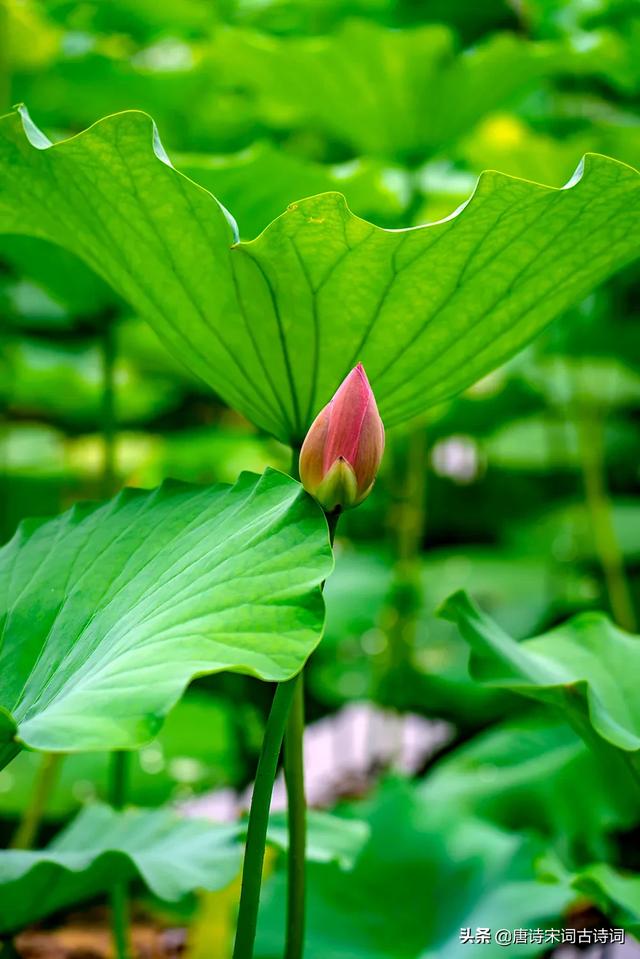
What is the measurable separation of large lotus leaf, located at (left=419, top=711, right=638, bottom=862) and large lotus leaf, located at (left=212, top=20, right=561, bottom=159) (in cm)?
76

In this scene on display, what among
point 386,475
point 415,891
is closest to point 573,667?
point 415,891

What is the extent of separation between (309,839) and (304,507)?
1.16ft

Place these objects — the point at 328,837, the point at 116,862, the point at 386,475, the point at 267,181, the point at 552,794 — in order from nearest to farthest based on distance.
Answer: the point at 116,862, the point at 328,837, the point at 267,181, the point at 552,794, the point at 386,475

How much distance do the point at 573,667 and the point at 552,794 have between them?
0.46m

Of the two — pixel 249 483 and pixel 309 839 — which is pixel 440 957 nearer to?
pixel 309 839

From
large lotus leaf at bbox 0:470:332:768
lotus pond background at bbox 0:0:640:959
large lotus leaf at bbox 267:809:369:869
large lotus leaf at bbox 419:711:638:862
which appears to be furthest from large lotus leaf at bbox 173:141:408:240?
large lotus leaf at bbox 419:711:638:862

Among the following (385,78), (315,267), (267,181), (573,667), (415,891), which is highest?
(385,78)

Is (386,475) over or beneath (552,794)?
over

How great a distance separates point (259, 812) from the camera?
46 cm

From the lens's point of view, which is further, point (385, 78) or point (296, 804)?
point (385, 78)

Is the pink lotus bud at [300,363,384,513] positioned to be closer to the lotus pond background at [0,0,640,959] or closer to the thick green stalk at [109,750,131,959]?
the lotus pond background at [0,0,640,959]

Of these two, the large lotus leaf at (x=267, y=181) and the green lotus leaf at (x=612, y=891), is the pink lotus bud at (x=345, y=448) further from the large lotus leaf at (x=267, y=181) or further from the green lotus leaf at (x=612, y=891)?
the large lotus leaf at (x=267, y=181)

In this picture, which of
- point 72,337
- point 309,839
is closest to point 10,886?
point 309,839

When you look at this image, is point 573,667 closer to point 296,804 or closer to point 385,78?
point 296,804
